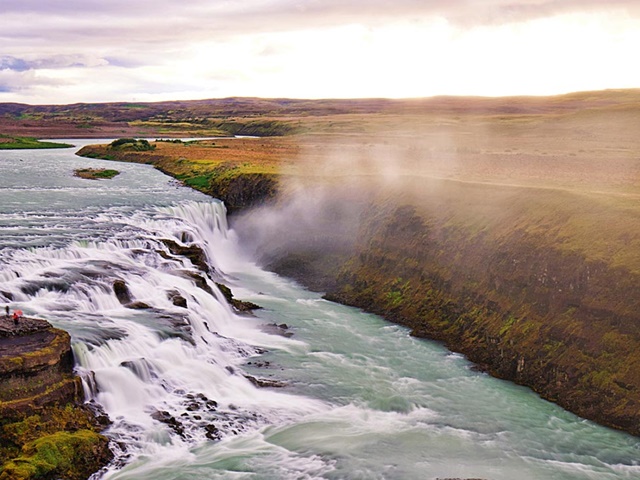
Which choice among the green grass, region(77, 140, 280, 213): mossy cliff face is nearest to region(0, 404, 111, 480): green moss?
region(77, 140, 280, 213): mossy cliff face

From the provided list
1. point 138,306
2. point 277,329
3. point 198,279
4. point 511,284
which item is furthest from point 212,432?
point 511,284

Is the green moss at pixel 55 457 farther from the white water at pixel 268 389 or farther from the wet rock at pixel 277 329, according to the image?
the wet rock at pixel 277 329

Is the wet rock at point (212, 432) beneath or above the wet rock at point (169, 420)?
beneath

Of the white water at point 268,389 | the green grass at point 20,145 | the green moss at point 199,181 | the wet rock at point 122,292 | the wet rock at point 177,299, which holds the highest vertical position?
the green grass at point 20,145

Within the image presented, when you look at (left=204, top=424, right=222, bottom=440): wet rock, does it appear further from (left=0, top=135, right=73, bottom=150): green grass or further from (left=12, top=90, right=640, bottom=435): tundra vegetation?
(left=0, top=135, right=73, bottom=150): green grass

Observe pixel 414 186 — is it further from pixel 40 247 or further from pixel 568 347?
pixel 40 247

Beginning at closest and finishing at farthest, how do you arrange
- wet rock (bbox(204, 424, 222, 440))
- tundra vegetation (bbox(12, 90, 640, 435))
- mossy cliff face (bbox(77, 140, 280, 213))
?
1. wet rock (bbox(204, 424, 222, 440))
2. tundra vegetation (bbox(12, 90, 640, 435))
3. mossy cliff face (bbox(77, 140, 280, 213))

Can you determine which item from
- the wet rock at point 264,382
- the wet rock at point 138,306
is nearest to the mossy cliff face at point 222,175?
the wet rock at point 138,306
